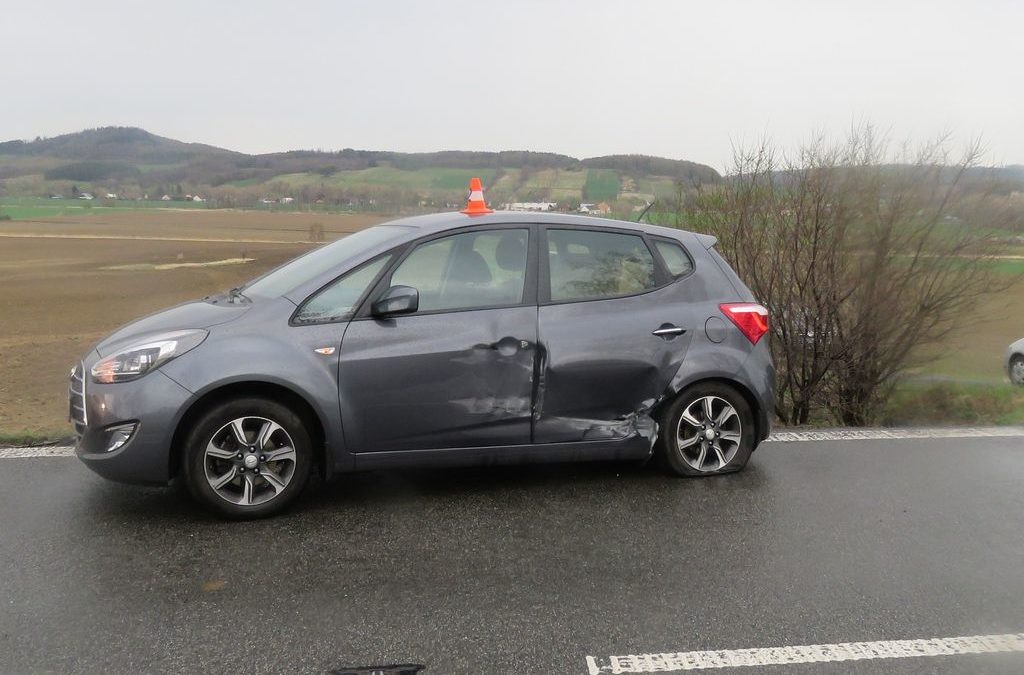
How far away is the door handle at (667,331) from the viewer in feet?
16.5

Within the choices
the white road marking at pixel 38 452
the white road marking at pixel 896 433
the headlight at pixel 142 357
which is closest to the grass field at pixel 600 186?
the white road marking at pixel 896 433

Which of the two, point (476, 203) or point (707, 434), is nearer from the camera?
point (707, 434)

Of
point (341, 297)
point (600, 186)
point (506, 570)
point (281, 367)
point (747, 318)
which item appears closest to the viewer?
point (506, 570)

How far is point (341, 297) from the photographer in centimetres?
457

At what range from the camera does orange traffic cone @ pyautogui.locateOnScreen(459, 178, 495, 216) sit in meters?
5.26

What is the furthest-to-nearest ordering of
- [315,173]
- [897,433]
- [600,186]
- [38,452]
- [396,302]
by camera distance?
[315,173] → [600,186] → [897,433] → [38,452] → [396,302]

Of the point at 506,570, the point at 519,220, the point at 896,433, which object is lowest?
the point at 896,433

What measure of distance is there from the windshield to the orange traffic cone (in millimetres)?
484

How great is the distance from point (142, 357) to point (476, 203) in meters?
2.20

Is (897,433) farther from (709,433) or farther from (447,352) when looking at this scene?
(447,352)

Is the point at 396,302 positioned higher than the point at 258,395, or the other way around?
the point at 396,302

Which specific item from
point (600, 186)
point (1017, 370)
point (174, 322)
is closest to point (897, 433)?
point (174, 322)

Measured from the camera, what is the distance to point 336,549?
4086mm

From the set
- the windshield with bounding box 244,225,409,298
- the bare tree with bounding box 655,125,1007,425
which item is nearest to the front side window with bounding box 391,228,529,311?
the windshield with bounding box 244,225,409,298
